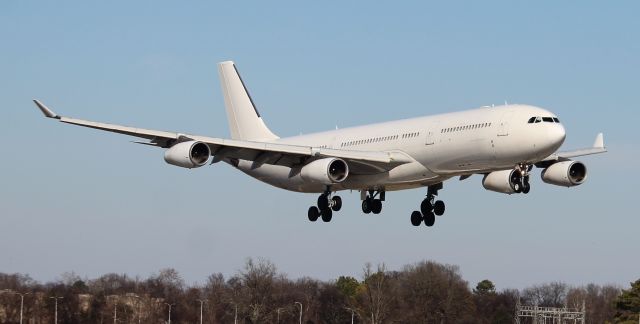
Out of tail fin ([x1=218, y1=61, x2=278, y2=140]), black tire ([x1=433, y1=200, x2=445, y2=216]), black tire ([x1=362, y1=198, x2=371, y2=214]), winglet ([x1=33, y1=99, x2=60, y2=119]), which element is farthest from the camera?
tail fin ([x1=218, y1=61, x2=278, y2=140])

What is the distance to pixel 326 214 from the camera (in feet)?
235

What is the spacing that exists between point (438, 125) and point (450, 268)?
6252 centimetres

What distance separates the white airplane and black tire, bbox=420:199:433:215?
6 centimetres

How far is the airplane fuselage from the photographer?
2441 inches

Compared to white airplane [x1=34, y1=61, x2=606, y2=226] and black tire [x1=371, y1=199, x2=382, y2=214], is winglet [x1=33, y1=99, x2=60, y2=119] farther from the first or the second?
black tire [x1=371, y1=199, x2=382, y2=214]

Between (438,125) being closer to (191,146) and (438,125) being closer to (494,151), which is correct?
(494,151)

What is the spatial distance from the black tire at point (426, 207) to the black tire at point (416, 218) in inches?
13.6

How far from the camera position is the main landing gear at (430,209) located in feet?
243

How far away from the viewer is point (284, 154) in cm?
7012

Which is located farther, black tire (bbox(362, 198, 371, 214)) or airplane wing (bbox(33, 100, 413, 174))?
black tire (bbox(362, 198, 371, 214))

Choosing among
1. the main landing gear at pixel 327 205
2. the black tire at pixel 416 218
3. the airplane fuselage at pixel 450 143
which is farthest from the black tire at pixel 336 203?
Result: the black tire at pixel 416 218

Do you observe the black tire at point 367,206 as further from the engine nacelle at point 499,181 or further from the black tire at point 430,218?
the engine nacelle at point 499,181

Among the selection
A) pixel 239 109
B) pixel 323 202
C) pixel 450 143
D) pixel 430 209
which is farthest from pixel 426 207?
pixel 239 109

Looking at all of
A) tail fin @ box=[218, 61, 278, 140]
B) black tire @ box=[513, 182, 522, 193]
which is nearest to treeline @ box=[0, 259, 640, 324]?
tail fin @ box=[218, 61, 278, 140]
